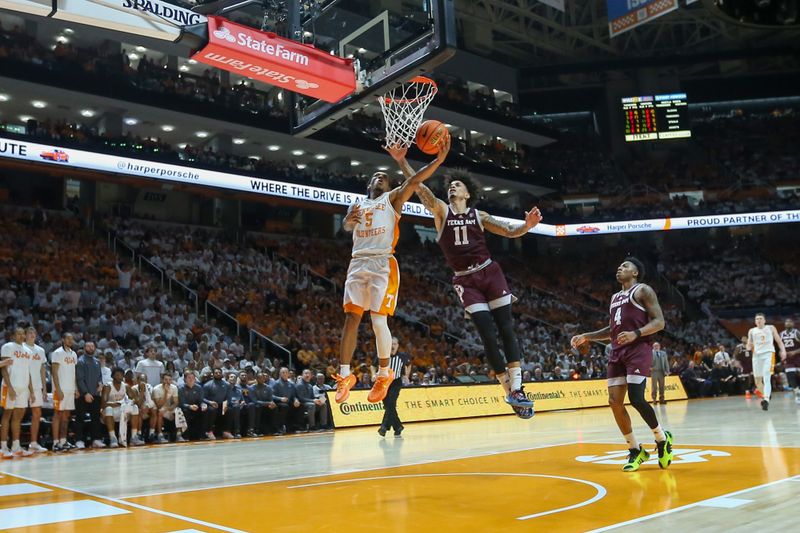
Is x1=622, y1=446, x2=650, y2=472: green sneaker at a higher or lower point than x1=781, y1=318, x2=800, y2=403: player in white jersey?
lower

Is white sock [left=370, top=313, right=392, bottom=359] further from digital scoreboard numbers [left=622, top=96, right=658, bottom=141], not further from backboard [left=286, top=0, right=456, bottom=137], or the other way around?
digital scoreboard numbers [left=622, top=96, right=658, bottom=141]

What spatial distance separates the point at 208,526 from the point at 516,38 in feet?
122

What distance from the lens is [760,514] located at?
14.8 ft

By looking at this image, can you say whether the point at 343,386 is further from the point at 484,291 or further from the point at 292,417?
the point at 292,417

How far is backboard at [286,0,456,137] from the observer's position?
8688 mm

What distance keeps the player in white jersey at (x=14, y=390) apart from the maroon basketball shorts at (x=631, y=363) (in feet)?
28.4

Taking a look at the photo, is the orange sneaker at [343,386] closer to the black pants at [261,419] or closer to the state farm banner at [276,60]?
the state farm banner at [276,60]

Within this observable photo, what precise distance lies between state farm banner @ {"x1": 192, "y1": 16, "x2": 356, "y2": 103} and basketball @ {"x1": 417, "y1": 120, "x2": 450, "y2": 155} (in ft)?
10.9

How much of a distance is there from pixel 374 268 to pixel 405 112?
2.44 meters

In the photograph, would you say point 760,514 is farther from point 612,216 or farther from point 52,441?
point 612,216

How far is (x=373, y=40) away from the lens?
379 inches

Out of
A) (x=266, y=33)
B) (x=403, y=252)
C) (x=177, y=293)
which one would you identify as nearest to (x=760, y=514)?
(x=266, y=33)

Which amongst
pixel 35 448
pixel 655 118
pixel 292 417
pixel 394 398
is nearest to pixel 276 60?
pixel 394 398

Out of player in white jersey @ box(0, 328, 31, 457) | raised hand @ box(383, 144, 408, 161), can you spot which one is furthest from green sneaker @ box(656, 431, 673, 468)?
player in white jersey @ box(0, 328, 31, 457)
